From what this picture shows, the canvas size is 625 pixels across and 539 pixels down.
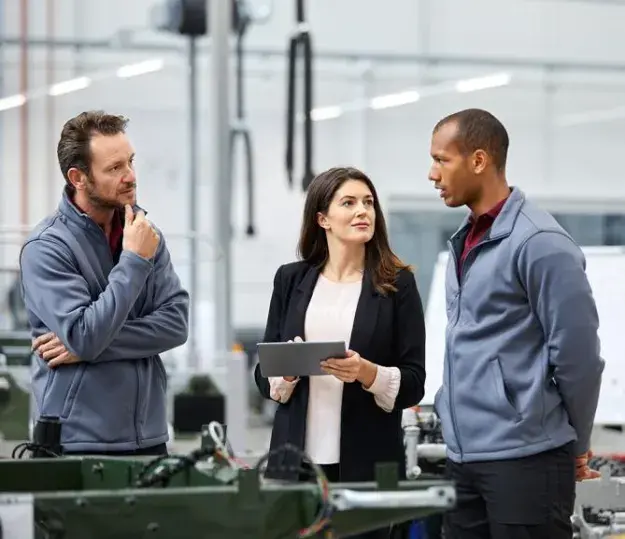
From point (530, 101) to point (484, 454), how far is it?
27.7ft

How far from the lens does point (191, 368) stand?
19.8 ft

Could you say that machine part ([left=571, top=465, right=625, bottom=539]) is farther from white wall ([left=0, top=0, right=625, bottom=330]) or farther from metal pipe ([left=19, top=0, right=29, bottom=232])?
metal pipe ([left=19, top=0, right=29, bottom=232])

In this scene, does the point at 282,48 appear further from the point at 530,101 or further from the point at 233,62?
the point at 530,101

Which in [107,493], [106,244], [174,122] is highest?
[174,122]

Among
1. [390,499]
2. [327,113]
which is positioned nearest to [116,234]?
[390,499]

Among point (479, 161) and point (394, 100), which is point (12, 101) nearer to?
point (394, 100)

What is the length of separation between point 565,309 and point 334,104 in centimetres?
820

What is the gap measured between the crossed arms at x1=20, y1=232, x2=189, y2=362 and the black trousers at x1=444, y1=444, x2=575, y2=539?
0.73 m

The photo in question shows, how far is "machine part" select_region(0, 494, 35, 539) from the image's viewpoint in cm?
186

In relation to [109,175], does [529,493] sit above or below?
below

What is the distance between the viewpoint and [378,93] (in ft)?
34.5

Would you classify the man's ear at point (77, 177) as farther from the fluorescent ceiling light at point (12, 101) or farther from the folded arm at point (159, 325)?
the fluorescent ceiling light at point (12, 101)

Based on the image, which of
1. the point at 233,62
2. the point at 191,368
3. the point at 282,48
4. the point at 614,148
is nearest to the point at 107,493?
the point at 191,368

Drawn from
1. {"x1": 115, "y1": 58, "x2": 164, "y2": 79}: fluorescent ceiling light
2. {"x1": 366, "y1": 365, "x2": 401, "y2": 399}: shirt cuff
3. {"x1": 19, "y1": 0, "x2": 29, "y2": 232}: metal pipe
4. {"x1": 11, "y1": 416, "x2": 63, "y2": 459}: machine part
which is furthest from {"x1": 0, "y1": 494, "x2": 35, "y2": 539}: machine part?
{"x1": 115, "y1": 58, "x2": 164, "y2": 79}: fluorescent ceiling light
